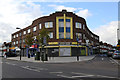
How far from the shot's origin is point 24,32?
5622cm

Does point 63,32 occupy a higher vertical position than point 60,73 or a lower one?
higher

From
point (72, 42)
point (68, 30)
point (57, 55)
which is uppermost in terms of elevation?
point (68, 30)

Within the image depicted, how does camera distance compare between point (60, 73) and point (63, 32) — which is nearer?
point (60, 73)

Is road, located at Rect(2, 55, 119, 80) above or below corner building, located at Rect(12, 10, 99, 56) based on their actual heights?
below

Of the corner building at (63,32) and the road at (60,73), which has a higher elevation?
the corner building at (63,32)

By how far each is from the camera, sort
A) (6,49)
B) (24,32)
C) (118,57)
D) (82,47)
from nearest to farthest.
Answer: (118,57) → (82,47) → (6,49) → (24,32)

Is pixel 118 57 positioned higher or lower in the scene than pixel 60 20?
lower

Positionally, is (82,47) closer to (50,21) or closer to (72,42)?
(72,42)

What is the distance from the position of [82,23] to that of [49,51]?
557 inches

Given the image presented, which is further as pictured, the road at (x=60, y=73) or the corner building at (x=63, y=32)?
the corner building at (x=63, y=32)

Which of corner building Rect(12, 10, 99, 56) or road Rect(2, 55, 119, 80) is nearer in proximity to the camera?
road Rect(2, 55, 119, 80)

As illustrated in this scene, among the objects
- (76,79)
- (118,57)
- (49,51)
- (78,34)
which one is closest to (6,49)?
(49,51)

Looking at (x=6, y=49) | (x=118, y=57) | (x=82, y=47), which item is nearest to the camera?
(x=118, y=57)

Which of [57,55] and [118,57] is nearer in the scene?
[118,57]
